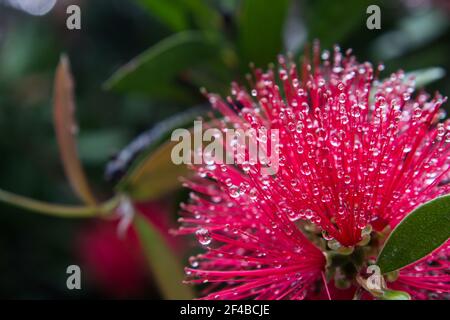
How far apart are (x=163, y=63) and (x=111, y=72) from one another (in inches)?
46.0

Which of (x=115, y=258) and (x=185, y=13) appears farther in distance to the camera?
(x=115, y=258)

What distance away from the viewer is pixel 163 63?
61.1 inches

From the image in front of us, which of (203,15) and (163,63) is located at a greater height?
Result: (203,15)

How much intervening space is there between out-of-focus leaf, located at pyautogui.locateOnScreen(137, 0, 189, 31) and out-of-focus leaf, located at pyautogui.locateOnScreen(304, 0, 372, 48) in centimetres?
36

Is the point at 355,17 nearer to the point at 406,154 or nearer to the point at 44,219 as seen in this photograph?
the point at 406,154

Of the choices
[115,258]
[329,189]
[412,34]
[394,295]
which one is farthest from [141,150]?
[115,258]

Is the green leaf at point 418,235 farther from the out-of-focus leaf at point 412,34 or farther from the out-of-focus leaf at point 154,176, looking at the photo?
the out-of-focus leaf at point 412,34

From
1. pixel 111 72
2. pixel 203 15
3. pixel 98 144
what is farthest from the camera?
pixel 111 72

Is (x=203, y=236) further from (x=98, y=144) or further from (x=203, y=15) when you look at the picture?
(x=98, y=144)

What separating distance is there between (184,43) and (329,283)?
69 cm

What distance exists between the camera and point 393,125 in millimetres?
1037

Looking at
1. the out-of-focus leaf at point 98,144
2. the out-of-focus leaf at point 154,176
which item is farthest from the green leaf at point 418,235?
the out-of-focus leaf at point 98,144

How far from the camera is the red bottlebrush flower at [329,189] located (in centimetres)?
104

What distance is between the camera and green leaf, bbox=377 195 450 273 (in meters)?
0.92
